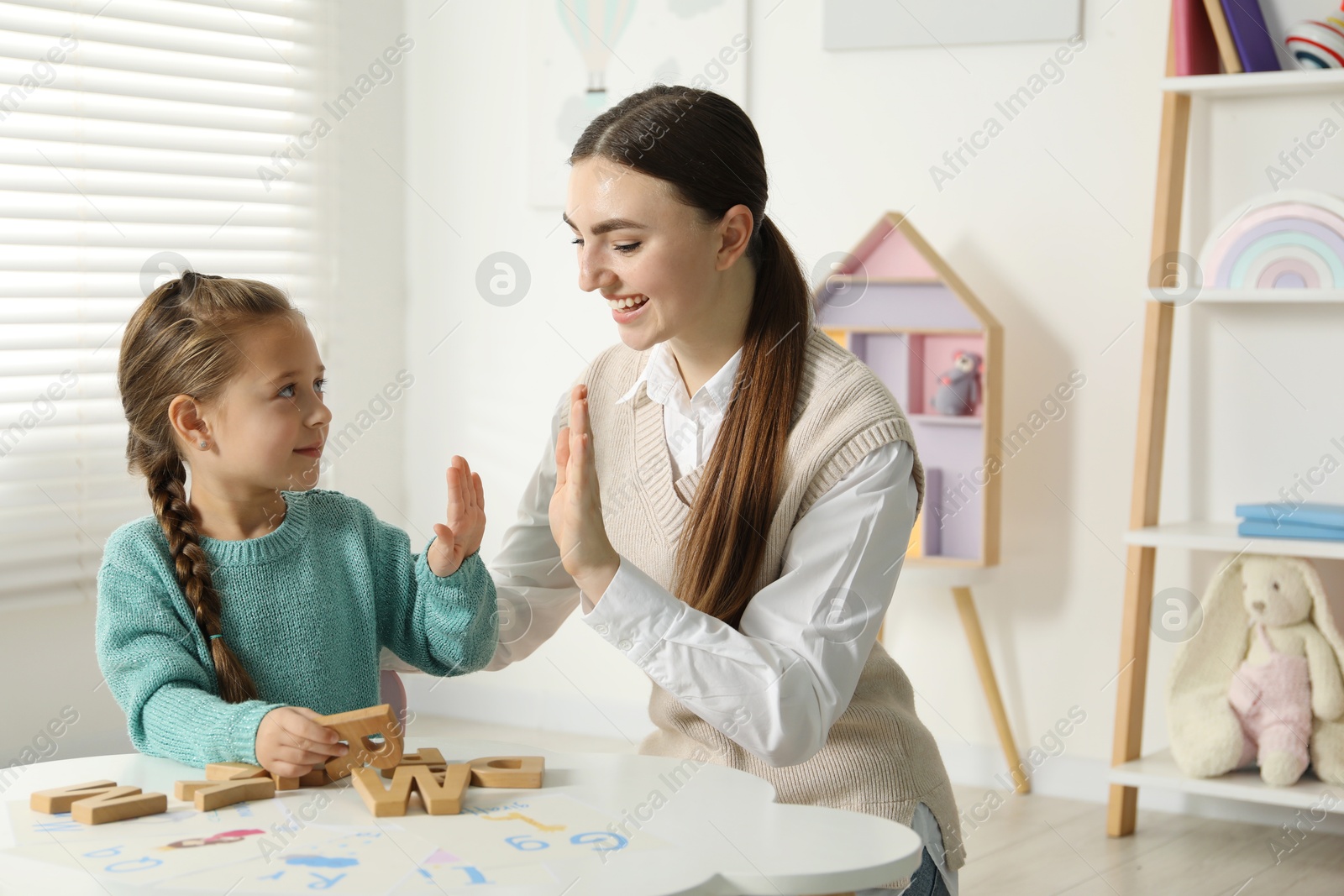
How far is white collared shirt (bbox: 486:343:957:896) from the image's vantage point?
53.9 inches

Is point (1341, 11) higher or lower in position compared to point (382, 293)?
higher

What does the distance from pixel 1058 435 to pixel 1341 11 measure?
1.03 metres

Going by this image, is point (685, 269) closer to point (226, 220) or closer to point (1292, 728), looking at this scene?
point (1292, 728)

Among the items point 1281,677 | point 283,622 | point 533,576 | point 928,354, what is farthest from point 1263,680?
point 283,622

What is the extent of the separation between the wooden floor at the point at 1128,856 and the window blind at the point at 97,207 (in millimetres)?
2106

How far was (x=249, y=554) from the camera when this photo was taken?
145 centimetres

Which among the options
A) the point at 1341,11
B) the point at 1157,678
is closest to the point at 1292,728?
the point at 1157,678

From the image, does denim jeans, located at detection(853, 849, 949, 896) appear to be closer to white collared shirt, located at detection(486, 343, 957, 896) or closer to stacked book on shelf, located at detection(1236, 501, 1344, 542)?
white collared shirt, located at detection(486, 343, 957, 896)

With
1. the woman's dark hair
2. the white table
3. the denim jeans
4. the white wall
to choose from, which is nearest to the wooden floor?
the white wall

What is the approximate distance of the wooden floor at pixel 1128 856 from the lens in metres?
2.58

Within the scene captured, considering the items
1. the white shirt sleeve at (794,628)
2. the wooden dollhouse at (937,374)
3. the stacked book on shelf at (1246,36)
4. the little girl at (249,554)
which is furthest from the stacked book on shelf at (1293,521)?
the little girl at (249,554)

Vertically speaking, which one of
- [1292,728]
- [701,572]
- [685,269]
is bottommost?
[1292,728]

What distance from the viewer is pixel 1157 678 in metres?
3.05

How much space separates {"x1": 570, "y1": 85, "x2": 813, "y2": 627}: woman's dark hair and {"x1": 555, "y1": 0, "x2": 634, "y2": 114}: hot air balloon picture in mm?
2134
